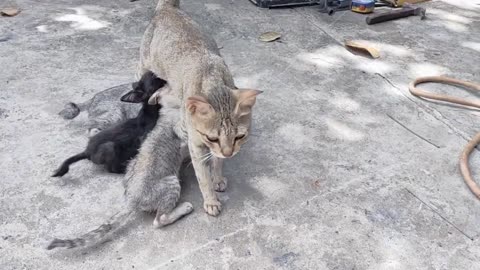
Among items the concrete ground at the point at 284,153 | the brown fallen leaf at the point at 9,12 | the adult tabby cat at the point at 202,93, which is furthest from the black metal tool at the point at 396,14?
the brown fallen leaf at the point at 9,12

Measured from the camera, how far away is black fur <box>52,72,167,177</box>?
2.95 m

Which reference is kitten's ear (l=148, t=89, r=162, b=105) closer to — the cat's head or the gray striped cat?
the gray striped cat

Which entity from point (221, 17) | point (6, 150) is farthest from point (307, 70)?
point (6, 150)

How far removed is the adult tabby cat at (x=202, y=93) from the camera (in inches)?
98.6

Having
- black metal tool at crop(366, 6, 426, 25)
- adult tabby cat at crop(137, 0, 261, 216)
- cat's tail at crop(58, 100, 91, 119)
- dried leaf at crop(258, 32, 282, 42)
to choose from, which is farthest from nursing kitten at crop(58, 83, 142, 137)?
black metal tool at crop(366, 6, 426, 25)

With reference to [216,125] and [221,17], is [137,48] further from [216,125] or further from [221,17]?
[216,125]

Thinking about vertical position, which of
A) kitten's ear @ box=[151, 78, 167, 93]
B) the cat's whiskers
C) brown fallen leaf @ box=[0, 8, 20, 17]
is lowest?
the cat's whiskers

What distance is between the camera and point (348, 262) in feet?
8.39

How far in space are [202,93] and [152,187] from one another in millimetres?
605

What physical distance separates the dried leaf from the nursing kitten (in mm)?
1751

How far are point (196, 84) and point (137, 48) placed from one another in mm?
2120

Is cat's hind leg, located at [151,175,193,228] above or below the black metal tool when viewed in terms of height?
below

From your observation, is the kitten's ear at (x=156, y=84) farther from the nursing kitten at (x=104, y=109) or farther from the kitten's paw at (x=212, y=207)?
the kitten's paw at (x=212, y=207)

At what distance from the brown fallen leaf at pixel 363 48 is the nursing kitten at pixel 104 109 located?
2255 mm
